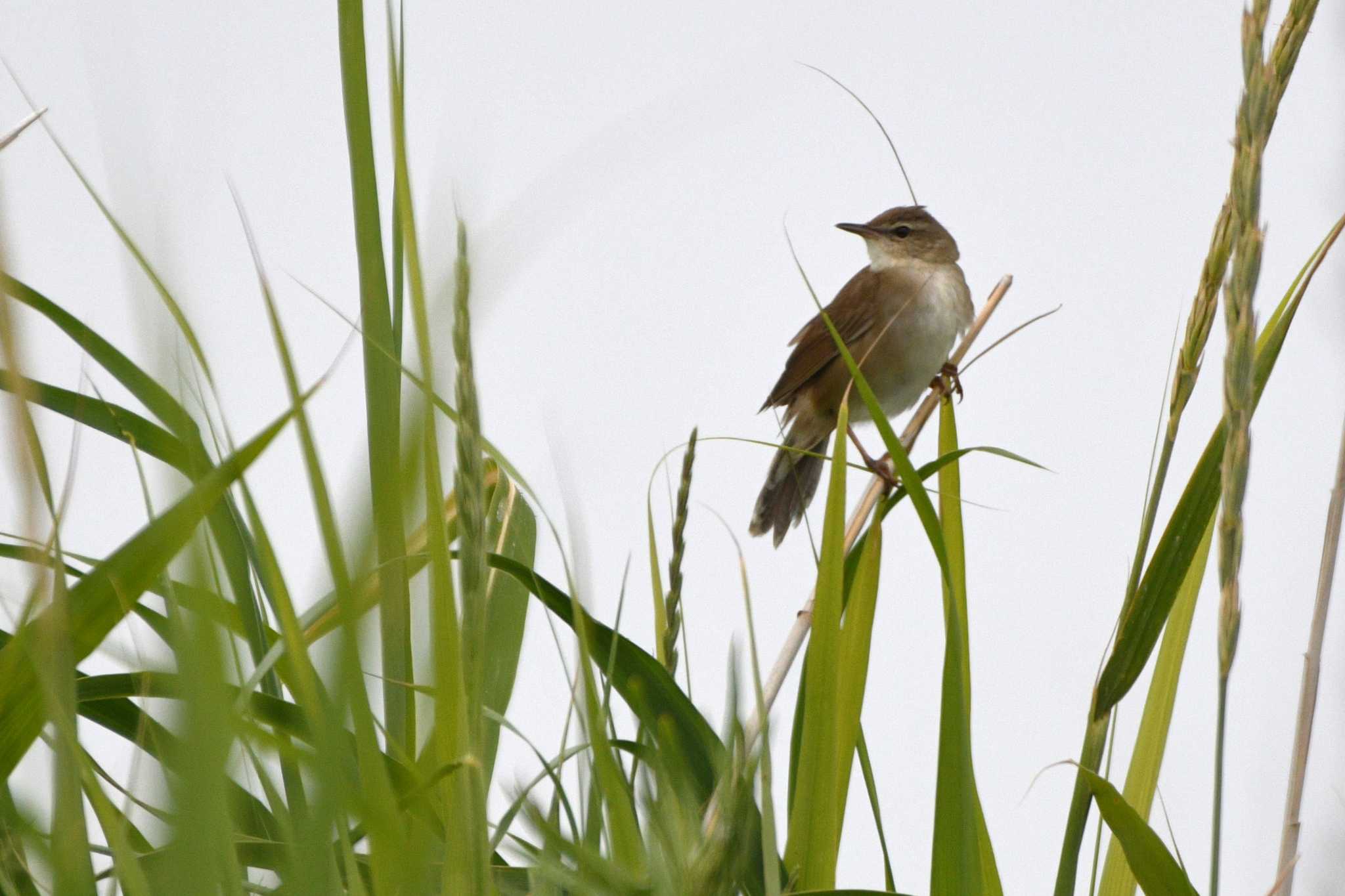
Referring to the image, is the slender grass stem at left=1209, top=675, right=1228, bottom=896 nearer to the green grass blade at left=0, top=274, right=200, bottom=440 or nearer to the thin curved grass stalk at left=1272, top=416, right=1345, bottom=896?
the thin curved grass stalk at left=1272, top=416, right=1345, bottom=896

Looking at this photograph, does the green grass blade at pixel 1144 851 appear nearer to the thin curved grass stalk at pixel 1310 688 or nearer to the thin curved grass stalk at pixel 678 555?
the thin curved grass stalk at pixel 1310 688

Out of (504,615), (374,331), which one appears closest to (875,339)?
(504,615)

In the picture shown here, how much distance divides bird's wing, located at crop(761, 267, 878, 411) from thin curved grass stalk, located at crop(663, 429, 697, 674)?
3.31 m

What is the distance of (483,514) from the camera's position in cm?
69

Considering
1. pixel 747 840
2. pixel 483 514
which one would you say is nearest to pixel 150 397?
pixel 483 514

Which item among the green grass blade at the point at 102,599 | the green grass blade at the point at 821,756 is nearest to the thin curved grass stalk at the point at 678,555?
the green grass blade at the point at 821,756

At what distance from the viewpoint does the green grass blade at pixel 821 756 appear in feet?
4.11

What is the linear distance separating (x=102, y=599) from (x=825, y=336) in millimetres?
3944

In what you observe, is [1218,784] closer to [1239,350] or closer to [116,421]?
[1239,350]

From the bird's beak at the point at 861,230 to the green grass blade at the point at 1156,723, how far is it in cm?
349

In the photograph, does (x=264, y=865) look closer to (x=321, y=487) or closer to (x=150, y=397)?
(x=150, y=397)

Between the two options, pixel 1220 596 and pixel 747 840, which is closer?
pixel 747 840

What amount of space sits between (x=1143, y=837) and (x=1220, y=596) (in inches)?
12.6

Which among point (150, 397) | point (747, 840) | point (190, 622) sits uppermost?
point (150, 397)
